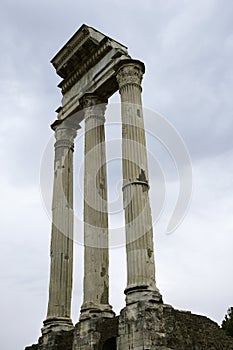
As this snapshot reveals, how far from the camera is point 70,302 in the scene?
16891 mm

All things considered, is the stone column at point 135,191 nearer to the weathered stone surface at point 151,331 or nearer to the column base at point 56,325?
the weathered stone surface at point 151,331

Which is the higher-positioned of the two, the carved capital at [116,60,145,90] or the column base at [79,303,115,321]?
the carved capital at [116,60,145,90]

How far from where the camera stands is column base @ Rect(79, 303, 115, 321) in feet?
48.0

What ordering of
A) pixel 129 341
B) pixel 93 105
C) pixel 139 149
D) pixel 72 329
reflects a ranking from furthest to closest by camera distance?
pixel 93 105 → pixel 72 329 → pixel 139 149 → pixel 129 341

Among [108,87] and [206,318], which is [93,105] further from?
[206,318]

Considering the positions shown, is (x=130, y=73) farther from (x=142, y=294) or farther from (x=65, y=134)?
(x=142, y=294)

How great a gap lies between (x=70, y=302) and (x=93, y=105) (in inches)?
303

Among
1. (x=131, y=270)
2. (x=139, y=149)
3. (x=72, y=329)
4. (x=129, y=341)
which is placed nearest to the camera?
(x=129, y=341)

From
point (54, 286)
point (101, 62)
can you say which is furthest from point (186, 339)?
point (101, 62)

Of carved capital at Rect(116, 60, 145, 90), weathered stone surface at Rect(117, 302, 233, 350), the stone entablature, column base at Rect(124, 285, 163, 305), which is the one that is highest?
the stone entablature

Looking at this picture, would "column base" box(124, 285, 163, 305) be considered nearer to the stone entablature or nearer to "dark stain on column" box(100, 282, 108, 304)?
→ "dark stain on column" box(100, 282, 108, 304)

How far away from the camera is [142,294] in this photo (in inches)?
496

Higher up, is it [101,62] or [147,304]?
[101,62]

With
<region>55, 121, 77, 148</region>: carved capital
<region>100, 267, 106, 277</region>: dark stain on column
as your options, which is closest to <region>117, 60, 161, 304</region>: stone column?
<region>100, 267, 106, 277</region>: dark stain on column
